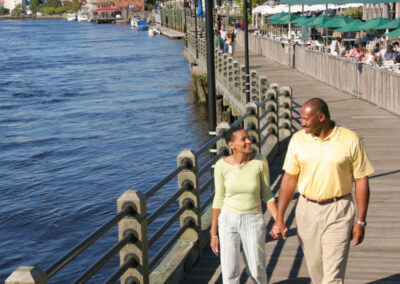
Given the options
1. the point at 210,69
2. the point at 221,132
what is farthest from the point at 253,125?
the point at 221,132

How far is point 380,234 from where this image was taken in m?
8.19

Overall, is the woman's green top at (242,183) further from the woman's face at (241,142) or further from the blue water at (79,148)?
the blue water at (79,148)

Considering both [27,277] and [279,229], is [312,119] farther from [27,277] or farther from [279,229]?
[27,277]

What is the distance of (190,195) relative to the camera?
25.1 feet

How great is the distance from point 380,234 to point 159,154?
1740 centimetres

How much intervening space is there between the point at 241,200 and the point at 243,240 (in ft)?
1.11

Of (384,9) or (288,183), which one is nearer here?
(288,183)

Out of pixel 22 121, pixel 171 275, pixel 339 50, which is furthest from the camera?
pixel 22 121

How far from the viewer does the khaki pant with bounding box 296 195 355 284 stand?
5234 millimetres

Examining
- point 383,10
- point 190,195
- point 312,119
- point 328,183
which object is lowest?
point 190,195

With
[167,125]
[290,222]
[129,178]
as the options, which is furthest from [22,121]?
[290,222]

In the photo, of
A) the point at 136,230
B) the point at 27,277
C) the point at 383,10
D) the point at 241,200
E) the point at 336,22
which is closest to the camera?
the point at 27,277

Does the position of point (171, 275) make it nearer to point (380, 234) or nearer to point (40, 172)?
point (380, 234)

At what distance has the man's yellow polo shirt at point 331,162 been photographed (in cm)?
516
